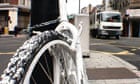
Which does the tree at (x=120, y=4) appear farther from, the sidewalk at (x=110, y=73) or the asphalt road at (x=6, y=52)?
the sidewalk at (x=110, y=73)

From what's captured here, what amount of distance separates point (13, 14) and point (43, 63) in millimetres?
59341

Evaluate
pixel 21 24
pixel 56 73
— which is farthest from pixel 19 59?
pixel 21 24

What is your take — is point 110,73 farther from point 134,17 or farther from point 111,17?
point 134,17

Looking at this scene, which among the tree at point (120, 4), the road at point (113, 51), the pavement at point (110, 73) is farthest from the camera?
the tree at point (120, 4)

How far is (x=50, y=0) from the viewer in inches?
138

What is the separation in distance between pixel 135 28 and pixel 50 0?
66244 mm

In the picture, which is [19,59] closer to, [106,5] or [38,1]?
[38,1]

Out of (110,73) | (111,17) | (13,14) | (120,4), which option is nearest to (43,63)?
(110,73)

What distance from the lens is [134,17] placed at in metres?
67.4

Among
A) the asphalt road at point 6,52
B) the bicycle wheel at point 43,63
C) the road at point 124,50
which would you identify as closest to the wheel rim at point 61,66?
the bicycle wheel at point 43,63

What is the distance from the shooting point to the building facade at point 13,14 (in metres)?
61.1

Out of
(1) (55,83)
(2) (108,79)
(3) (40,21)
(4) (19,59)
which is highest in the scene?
(3) (40,21)

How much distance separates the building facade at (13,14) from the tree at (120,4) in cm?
1793

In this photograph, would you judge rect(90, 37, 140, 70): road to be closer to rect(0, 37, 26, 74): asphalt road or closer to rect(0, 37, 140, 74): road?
rect(0, 37, 140, 74): road
